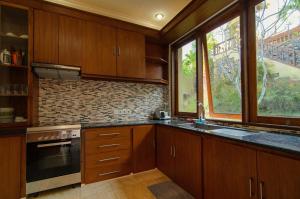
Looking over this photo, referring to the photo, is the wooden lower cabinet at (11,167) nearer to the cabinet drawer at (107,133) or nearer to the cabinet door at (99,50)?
the cabinet drawer at (107,133)

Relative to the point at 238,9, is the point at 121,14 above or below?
above

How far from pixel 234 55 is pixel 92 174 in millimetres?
2560

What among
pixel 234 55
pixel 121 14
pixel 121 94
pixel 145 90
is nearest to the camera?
pixel 234 55

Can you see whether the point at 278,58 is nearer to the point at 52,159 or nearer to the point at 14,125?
the point at 52,159

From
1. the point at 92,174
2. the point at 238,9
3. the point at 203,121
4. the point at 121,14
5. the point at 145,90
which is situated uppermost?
the point at 121,14

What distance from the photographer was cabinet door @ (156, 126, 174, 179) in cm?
222

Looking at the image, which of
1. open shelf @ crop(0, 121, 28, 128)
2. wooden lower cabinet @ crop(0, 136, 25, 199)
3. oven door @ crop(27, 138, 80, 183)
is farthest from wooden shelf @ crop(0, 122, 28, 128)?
oven door @ crop(27, 138, 80, 183)

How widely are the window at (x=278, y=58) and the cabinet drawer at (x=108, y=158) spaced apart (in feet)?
6.17

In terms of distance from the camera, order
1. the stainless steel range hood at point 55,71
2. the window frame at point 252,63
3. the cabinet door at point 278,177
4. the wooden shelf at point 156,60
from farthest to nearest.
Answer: the wooden shelf at point 156,60
the stainless steel range hood at point 55,71
the window frame at point 252,63
the cabinet door at point 278,177

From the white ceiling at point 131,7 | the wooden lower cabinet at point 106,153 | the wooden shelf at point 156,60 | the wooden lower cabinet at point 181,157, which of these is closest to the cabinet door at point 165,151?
the wooden lower cabinet at point 181,157

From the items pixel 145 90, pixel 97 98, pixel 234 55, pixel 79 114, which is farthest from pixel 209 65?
pixel 79 114

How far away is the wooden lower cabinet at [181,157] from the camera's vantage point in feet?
5.71

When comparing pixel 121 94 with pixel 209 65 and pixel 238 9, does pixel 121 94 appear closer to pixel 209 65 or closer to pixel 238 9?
pixel 209 65

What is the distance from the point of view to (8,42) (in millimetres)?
2031
